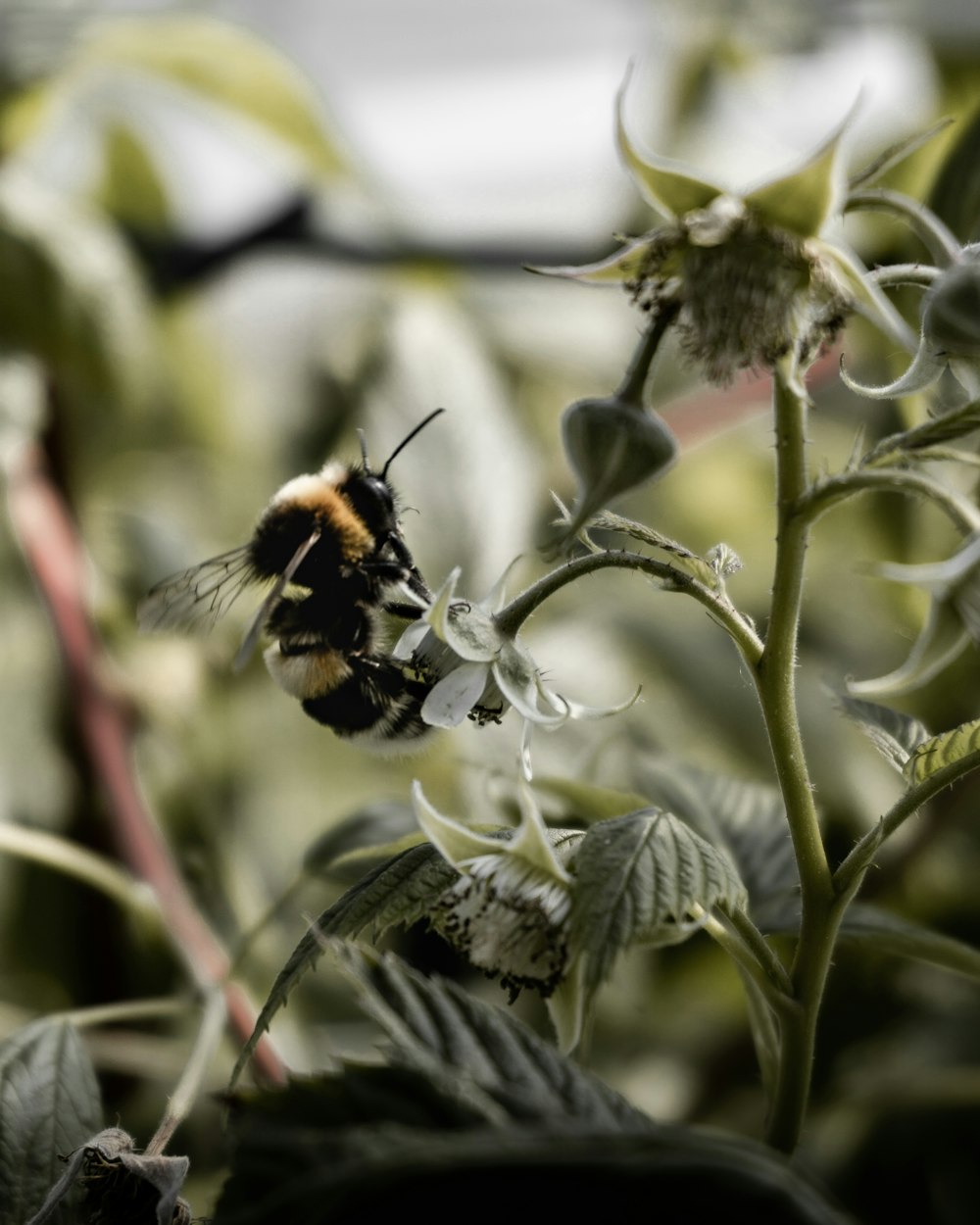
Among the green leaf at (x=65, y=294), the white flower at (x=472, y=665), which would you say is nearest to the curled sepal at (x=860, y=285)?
the white flower at (x=472, y=665)

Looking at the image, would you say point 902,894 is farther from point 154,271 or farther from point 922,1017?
point 154,271

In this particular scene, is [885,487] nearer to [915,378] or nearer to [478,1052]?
[915,378]

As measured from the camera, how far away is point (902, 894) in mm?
839

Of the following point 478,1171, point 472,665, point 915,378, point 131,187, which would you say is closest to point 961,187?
point 915,378

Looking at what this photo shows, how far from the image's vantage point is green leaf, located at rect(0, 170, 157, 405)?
838mm

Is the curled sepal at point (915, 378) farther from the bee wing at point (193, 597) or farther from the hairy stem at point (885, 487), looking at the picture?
the bee wing at point (193, 597)

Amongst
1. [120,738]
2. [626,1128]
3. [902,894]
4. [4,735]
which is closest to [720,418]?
[902,894]

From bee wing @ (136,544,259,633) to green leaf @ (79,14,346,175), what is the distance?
0.51 meters

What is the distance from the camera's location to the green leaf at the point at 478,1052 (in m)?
0.28

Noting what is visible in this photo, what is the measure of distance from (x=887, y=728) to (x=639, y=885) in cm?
13

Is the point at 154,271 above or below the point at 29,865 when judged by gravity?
above

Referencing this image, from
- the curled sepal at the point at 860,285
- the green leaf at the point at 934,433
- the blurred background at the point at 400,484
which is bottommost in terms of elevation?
the blurred background at the point at 400,484

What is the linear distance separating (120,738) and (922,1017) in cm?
53

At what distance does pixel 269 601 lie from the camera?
1.57 feet
